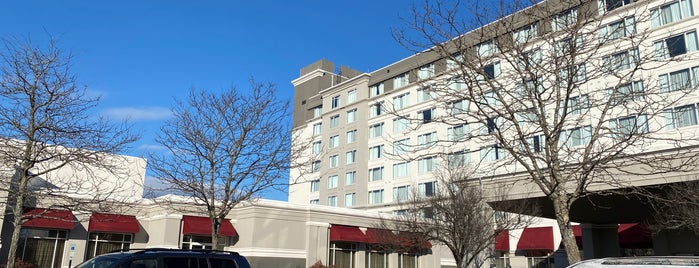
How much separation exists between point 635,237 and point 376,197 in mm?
28427

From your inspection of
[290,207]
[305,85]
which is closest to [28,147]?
[290,207]

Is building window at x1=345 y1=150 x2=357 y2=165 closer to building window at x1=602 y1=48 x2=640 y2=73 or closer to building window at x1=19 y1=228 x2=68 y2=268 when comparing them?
building window at x1=19 y1=228 x2=68 y2=268

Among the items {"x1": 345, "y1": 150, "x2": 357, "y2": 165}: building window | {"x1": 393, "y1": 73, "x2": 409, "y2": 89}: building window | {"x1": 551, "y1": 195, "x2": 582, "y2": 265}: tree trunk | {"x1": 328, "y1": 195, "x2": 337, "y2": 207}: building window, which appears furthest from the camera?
{"x1": 328, "y1": 195, "x2": 337, "y2": 207}: building window

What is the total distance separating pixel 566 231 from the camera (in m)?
9.71

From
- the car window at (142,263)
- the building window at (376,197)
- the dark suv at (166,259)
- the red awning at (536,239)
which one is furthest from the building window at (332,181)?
the car window at (142,263)

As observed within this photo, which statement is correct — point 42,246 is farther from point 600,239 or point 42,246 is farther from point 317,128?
point 317,128

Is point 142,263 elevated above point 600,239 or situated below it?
below

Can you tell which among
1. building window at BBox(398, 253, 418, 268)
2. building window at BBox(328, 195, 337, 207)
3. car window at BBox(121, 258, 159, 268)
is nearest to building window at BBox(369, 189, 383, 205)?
building window at BBox(328, 195, 337, 207)

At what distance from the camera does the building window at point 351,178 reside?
59469 mm

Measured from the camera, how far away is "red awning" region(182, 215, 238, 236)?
28516 millimetres

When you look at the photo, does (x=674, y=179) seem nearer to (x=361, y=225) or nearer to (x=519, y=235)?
(x=361, y=225)

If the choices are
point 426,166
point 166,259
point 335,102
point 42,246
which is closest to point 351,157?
point 335,102

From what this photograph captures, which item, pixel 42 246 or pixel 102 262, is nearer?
pixel 102 262

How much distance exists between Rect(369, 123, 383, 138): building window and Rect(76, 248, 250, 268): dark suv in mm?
47591
